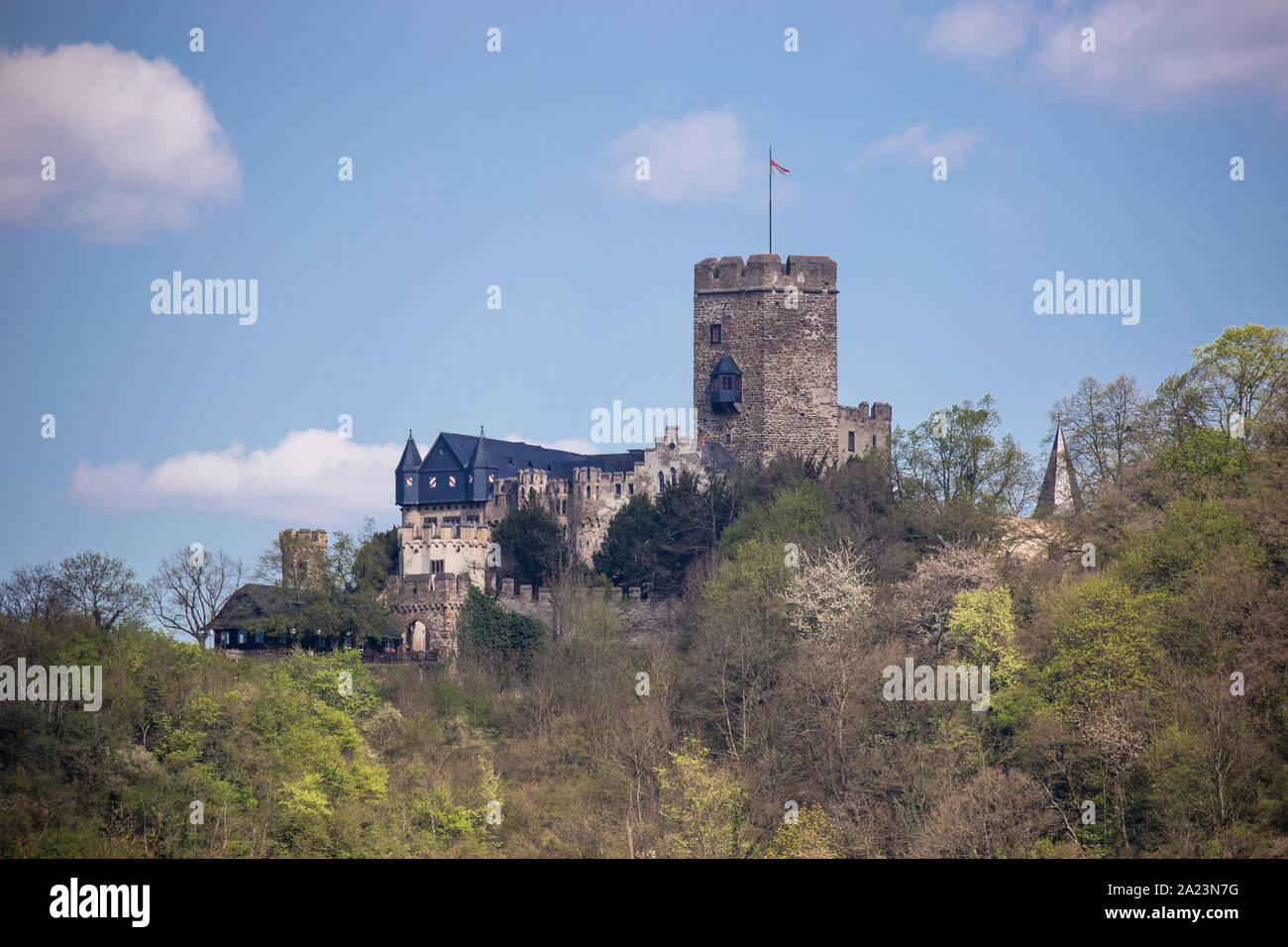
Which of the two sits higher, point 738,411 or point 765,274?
point 765,274

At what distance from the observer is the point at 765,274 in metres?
68.9

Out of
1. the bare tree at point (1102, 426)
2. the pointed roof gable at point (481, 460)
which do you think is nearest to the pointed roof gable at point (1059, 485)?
the bare tree at point (1102, 426)

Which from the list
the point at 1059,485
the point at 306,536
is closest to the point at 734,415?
the point at 1059,485

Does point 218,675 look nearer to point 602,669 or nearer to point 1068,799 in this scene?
point 602,669

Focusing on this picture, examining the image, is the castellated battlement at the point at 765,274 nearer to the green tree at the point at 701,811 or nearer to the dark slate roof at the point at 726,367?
the dark slate roof at the point at 726,367

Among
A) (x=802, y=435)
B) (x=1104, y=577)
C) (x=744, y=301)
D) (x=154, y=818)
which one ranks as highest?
(x=744, y=301)

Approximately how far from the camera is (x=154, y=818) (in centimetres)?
4647

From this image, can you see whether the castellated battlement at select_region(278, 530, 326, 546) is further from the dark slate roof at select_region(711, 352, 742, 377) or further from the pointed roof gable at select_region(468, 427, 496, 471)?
the dark slate roof at select_region(711, 352, 742, 377)

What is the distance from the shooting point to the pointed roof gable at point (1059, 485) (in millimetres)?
59469

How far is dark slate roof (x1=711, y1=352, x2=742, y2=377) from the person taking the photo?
68500 mm

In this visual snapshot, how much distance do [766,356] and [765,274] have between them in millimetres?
3116

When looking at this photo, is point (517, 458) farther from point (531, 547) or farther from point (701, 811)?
point (701, 811)
